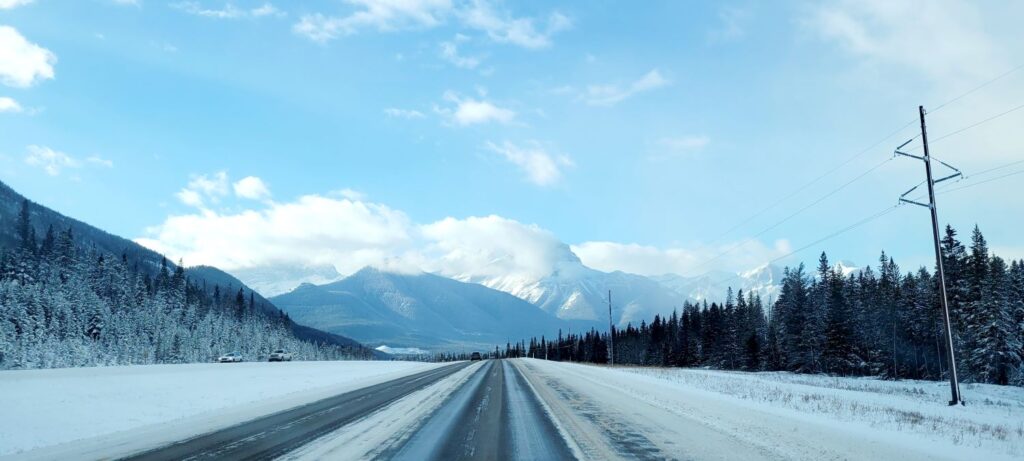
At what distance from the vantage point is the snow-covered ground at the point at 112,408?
10789 mm

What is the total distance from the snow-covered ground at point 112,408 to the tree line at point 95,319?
2772cm

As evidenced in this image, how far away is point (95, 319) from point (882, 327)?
320 feet

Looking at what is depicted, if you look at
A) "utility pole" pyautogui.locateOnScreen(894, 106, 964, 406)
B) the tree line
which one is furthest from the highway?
the tree line

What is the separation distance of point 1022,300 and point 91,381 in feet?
222

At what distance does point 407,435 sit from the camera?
11.4 metres

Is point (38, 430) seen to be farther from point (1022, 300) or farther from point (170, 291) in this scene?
point (170, 291)

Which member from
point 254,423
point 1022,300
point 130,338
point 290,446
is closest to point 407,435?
point 290,446

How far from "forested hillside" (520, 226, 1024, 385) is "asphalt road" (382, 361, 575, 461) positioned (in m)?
52.6

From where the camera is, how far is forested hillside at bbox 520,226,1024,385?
168 ft

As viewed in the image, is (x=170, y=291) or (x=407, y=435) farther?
(x=170, y=291)

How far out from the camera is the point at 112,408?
15086 millimetres

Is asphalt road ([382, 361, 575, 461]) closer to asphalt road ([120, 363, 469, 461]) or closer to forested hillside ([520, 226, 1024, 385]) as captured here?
asphalt road ([120, 363, 469, 461])

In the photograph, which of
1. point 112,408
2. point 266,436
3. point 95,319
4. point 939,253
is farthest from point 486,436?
point 95,319

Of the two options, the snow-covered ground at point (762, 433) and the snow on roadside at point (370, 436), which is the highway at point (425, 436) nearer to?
the snow on roadside at point (370, 436)
